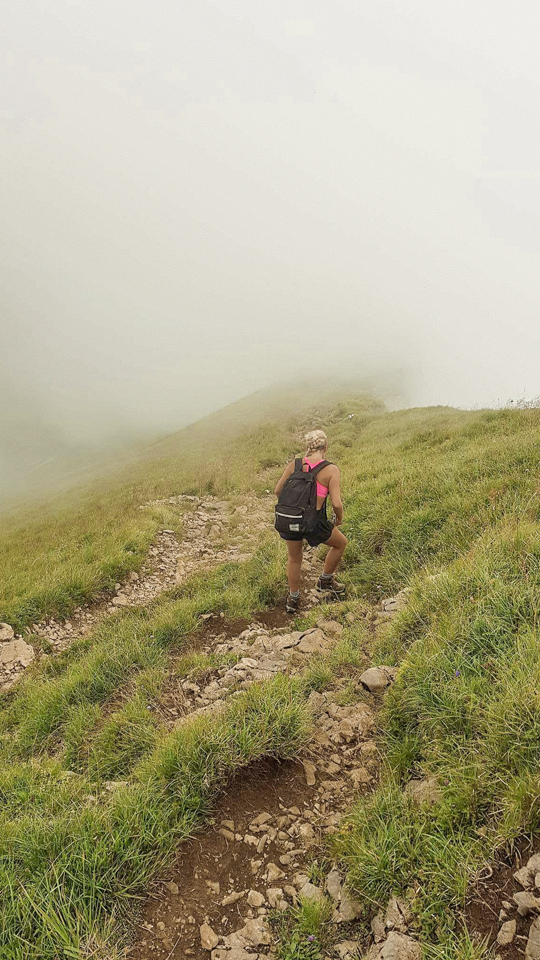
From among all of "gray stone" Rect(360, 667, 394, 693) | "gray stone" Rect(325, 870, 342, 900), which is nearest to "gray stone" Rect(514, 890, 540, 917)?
"gray stone" Rect(325, 870, 342, 900)

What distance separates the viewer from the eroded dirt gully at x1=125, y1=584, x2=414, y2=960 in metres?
2.55

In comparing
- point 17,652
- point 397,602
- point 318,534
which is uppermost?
point 318,534

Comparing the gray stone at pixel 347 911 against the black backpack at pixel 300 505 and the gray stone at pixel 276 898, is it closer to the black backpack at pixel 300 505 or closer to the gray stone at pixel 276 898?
the gray stone at pixel 276 898

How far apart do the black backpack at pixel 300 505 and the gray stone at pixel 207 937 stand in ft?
14.4

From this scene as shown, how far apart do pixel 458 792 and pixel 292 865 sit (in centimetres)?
130

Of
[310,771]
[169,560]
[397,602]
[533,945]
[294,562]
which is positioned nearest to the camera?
[533,945]

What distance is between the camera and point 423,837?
2.70 m

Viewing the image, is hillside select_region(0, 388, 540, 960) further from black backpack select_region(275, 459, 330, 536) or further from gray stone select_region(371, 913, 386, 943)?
black backpack select_region(275, 459, 330, 536)

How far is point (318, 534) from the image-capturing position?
21.7ft

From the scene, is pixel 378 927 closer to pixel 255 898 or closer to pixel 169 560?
pixel 255 898

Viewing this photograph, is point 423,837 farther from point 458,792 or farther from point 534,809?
point 534,809

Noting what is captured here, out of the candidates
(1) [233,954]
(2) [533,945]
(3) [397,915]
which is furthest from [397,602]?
Answer: (1) [233,954]

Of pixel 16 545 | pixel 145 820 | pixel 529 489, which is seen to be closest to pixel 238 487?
pixel 16 545

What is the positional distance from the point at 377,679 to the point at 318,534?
99.8 inches
